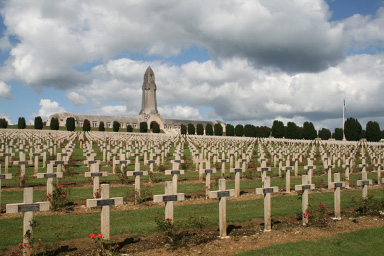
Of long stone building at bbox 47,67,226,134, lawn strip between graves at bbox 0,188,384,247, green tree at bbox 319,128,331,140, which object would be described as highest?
long stone building at bbox 47,67,226,134

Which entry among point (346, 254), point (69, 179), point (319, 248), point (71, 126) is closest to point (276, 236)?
point (319, 248)

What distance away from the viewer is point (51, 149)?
60.1ft

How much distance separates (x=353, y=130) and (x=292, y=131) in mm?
8295

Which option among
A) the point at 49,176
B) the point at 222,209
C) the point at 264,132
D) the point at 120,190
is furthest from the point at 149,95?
the point at 222,209

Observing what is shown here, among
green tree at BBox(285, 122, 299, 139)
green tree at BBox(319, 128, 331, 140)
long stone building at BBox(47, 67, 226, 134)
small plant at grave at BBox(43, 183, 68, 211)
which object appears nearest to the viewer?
small plant at grave at BBox(43, 183, 68, 211)

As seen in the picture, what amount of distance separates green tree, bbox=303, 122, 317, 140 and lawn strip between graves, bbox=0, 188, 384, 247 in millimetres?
41435

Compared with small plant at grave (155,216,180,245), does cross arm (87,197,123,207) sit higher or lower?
higher

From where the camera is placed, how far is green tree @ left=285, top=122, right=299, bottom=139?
4878 centimetres

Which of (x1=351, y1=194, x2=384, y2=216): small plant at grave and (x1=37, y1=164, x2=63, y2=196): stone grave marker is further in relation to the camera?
(x1=37, y1=164, x2=63, y2=196): stone grave marker

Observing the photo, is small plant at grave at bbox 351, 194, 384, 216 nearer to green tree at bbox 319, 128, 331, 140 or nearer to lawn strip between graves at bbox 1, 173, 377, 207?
lawn strip between graves at bbox 1, 173, 377, 207

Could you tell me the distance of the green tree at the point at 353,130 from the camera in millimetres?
46469

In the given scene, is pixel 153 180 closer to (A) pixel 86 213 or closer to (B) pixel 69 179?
(B) pixel 69 179

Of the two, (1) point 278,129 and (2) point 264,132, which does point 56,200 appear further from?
(2) point 264,132

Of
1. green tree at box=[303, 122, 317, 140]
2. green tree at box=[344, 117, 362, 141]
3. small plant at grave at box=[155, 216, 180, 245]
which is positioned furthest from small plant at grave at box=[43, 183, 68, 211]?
green tree at box=[344, 117, 362, 141]
